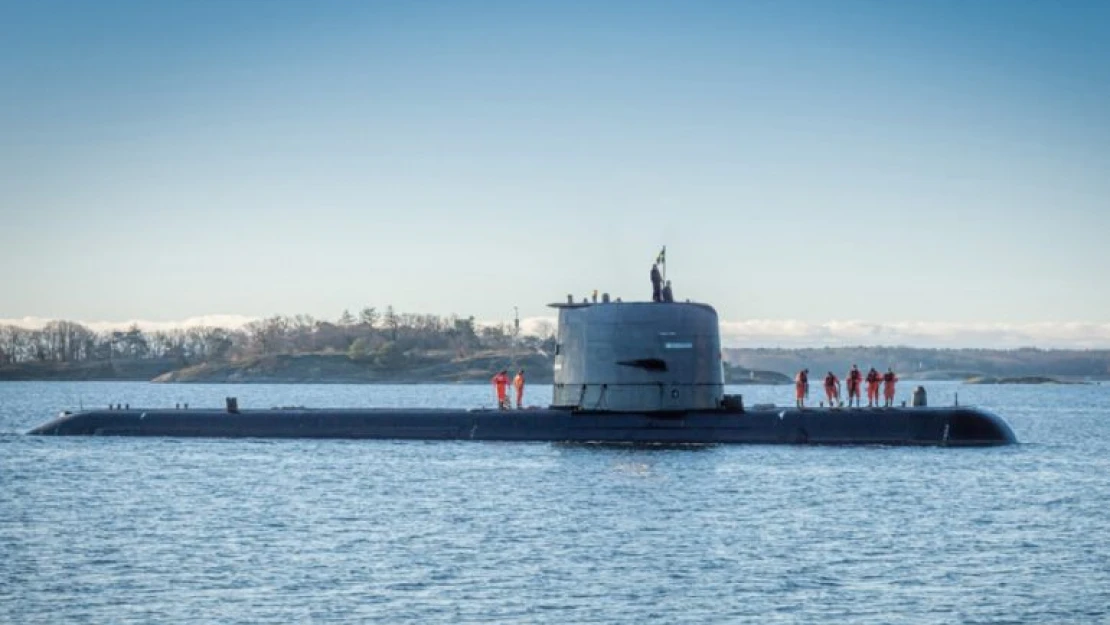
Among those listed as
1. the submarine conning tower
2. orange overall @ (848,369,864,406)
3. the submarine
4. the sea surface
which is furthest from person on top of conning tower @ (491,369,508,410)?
orange overall @ (848,369,864,406)

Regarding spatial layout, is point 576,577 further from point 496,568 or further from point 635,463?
point 635,463

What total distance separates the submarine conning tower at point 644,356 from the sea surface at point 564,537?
5.68ft

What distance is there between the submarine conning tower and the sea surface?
1.73 meters

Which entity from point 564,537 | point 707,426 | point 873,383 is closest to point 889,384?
point 873,383

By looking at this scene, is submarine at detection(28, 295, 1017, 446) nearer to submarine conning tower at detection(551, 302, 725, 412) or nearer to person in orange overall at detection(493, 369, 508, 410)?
submarine conning tower at detection(551, 302, 725, 412)

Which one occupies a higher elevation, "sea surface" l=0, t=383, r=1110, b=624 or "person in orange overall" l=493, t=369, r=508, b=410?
"person in orange overall" l=493, t=369, r=508, b=410

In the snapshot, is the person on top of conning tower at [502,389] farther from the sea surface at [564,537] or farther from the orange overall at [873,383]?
the orange overall at [873,383]

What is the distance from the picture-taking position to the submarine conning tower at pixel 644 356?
153 ft

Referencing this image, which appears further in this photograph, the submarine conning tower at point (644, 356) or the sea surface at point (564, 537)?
the submarine conning tower at point (644, 356)

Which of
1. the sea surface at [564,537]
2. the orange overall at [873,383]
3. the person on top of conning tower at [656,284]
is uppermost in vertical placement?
the person on top of conning tower at [656,284]

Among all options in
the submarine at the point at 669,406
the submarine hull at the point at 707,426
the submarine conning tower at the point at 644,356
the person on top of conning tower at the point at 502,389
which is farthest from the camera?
the person on top of conning tower at the point at 502,389

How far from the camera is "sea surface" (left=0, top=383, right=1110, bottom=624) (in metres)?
23.4

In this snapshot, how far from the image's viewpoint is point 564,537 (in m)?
30.2

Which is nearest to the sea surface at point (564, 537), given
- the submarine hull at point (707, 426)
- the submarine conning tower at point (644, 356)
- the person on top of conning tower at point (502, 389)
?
the submarine hull at point (707, 426)
